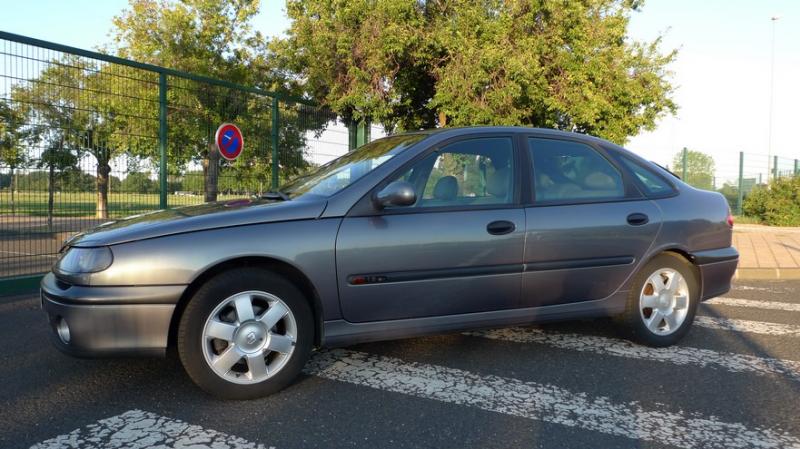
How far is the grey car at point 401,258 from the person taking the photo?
120 inches

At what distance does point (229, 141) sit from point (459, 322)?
5.76 meters

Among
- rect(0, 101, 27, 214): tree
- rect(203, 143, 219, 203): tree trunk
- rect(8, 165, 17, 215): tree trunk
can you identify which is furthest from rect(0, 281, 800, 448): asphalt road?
rect(203, 143, 219, 203): tree trunk

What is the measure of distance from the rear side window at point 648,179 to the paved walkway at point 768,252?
16.0ft

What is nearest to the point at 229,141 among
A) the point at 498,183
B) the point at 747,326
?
the point at 498,183

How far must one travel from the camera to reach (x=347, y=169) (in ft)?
13.1

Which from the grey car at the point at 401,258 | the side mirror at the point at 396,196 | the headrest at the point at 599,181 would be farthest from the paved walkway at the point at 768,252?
the side mirror at the point at 396,196

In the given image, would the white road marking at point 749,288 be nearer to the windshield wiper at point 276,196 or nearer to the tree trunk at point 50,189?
the windshield wiper at point 276,196

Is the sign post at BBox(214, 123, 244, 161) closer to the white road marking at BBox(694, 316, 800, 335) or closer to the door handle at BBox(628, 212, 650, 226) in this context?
the door handle at BBox(628, 212, 650, 226)

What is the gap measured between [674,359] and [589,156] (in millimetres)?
1552

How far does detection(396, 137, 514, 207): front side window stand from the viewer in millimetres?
3707

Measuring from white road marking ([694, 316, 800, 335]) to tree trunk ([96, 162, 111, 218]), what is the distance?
648cm

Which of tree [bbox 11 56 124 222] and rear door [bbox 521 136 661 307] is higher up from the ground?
tree [bbox 11 56 124 222]

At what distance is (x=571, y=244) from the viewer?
3906mm

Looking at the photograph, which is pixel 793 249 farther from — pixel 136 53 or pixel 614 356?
pixel 136 53
